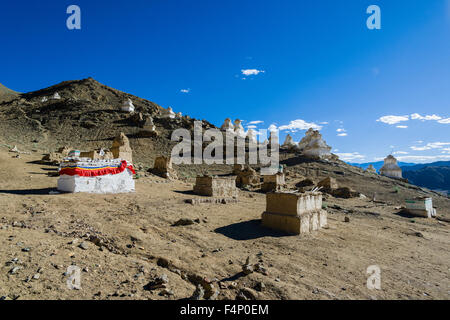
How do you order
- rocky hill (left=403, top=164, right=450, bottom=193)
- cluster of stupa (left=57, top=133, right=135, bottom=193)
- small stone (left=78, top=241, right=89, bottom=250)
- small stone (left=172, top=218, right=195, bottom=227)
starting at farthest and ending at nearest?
rocky hill (left=403, top=164, right=450, bottom=193) < cluster of stupa (left=57, top=133, right=135, bottom=193) < small stone (left=172, top=218, right=195, bottom=227) < small stone (left=78, top=241, right=89, bottom=250)

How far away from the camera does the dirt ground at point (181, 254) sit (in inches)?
150

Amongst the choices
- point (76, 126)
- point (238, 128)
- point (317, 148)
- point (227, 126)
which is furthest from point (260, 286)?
point (238, 128)

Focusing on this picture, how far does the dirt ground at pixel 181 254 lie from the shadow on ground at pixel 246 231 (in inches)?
1.1

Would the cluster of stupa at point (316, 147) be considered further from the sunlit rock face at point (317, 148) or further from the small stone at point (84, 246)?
the small stone at point (84, 246)

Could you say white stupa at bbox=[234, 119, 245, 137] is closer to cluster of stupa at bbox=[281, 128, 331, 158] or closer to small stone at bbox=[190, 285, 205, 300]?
cluster of stupa at bbox=[281, 128, 331, 158]

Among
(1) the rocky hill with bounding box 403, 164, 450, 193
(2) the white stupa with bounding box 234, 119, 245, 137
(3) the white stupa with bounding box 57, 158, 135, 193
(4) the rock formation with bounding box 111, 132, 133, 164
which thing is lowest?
(1) the rocky hill with bounding box 403, 164, 450, 193

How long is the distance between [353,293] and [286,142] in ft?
137

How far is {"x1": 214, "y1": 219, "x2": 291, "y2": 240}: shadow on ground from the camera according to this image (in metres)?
6.69

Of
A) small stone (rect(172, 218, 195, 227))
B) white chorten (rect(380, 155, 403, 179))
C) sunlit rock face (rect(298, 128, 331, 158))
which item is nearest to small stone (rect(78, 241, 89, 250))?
small stone (rect(172, 218, 195, 227))

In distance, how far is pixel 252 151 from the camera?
112ft

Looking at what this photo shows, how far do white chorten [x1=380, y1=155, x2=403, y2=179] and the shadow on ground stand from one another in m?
36.3

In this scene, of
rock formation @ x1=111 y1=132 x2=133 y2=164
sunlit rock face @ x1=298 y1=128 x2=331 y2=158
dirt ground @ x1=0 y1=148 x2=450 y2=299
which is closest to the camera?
dirt ground @ x1=0 y1=148 x2=450 y2=299

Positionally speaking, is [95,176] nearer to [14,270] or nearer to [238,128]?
[14,270]

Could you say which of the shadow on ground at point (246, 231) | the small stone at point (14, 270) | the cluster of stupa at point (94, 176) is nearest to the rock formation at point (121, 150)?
the cluster of stupa at point (94, 176)
